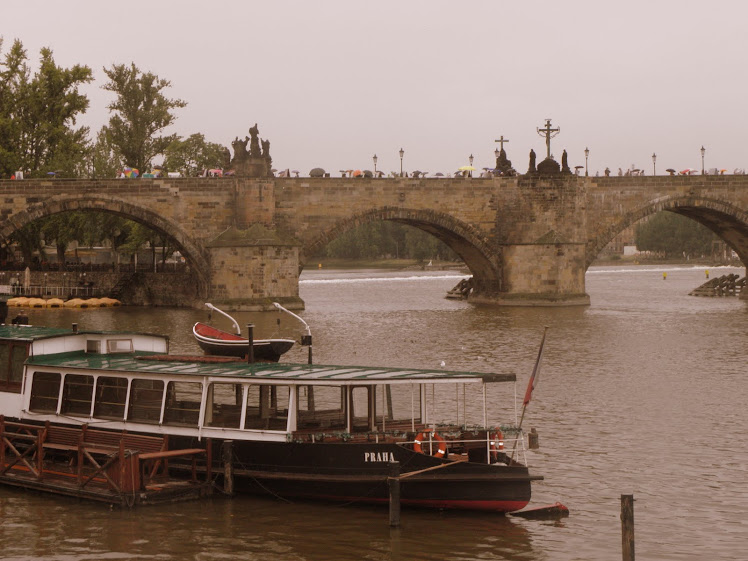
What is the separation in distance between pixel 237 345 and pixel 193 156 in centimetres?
4142

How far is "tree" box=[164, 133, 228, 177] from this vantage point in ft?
216

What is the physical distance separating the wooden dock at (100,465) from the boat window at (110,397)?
0.35m

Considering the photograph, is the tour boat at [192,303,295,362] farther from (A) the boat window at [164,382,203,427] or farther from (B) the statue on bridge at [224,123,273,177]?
(B) the statue on bridge at [224,123,273,177]

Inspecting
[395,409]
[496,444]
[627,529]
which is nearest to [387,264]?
[395,409]

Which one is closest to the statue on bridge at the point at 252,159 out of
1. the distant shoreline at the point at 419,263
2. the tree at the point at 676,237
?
the distant shoreline at the point at 419,263

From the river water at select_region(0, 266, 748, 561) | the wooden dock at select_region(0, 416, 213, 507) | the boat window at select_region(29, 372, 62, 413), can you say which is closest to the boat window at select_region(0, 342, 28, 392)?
the boat window at select_region(29, 372, 62, 413)

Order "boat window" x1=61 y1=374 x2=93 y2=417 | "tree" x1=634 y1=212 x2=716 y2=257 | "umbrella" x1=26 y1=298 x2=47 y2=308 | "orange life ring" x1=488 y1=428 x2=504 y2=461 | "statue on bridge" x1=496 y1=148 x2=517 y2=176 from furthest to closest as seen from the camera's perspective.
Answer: "tree" x1=634 y1=212 x2=716 y2=257
"statue on bridge" x1=496 y1=148 x2=517 y2=176
"umbrella" x1=26 y1=298 x2=47 y2=308
"boat window" x1=61 y1=374 x2=93 y2=417
"orange life ring" x1=488 y1=428 x2=504 y2=461

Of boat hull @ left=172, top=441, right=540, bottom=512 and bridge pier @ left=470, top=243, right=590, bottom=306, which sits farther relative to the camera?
bridge pier @ left=470, top=243, right=590, bottom=306

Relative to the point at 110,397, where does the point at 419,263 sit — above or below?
above

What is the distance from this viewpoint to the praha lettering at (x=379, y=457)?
1616 cm

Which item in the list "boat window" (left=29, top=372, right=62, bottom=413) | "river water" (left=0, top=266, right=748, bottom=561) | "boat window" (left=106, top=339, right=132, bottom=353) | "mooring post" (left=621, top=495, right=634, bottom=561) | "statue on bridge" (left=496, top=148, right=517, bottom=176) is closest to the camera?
"mooring post" (left=621, top=495, right=634, bottom=561)

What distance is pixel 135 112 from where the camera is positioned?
66000 mm

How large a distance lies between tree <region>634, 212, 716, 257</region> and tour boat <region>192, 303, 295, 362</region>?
114511mm

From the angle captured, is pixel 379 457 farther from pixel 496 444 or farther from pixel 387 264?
pixel 387 264
